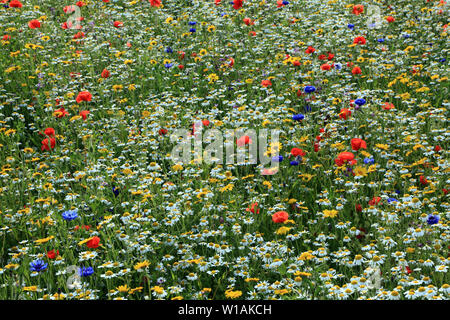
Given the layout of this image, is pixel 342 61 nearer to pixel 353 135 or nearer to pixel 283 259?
pixel 353 135

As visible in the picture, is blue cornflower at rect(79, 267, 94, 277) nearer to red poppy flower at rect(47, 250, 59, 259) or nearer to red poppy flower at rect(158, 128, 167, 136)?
red poppy flower at rect(47, 250, 59, 259)

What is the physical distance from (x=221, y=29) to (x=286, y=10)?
1.16m

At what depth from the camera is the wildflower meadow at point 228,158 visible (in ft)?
11.3

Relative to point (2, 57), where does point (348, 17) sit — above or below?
above

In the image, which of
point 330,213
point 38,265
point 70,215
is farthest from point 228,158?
point 38,265

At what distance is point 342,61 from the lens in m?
6.60

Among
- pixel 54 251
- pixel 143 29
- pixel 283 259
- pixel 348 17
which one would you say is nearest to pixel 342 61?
pixel 348 17

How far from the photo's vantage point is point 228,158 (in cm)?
479

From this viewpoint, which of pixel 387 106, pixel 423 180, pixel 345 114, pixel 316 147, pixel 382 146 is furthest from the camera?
pixel 387 106

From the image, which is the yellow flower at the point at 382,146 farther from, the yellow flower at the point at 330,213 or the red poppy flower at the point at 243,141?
the red poppy flower at the point at 243,141

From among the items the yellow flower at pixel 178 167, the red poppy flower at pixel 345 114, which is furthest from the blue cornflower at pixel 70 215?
the red poppy flower at pixel 345 114

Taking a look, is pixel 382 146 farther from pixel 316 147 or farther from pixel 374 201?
pixel 374 201

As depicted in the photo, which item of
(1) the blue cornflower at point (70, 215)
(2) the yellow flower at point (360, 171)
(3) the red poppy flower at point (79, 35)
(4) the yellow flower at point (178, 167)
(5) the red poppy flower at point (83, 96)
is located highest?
(3) the red poppy flower at point (79, 35)
